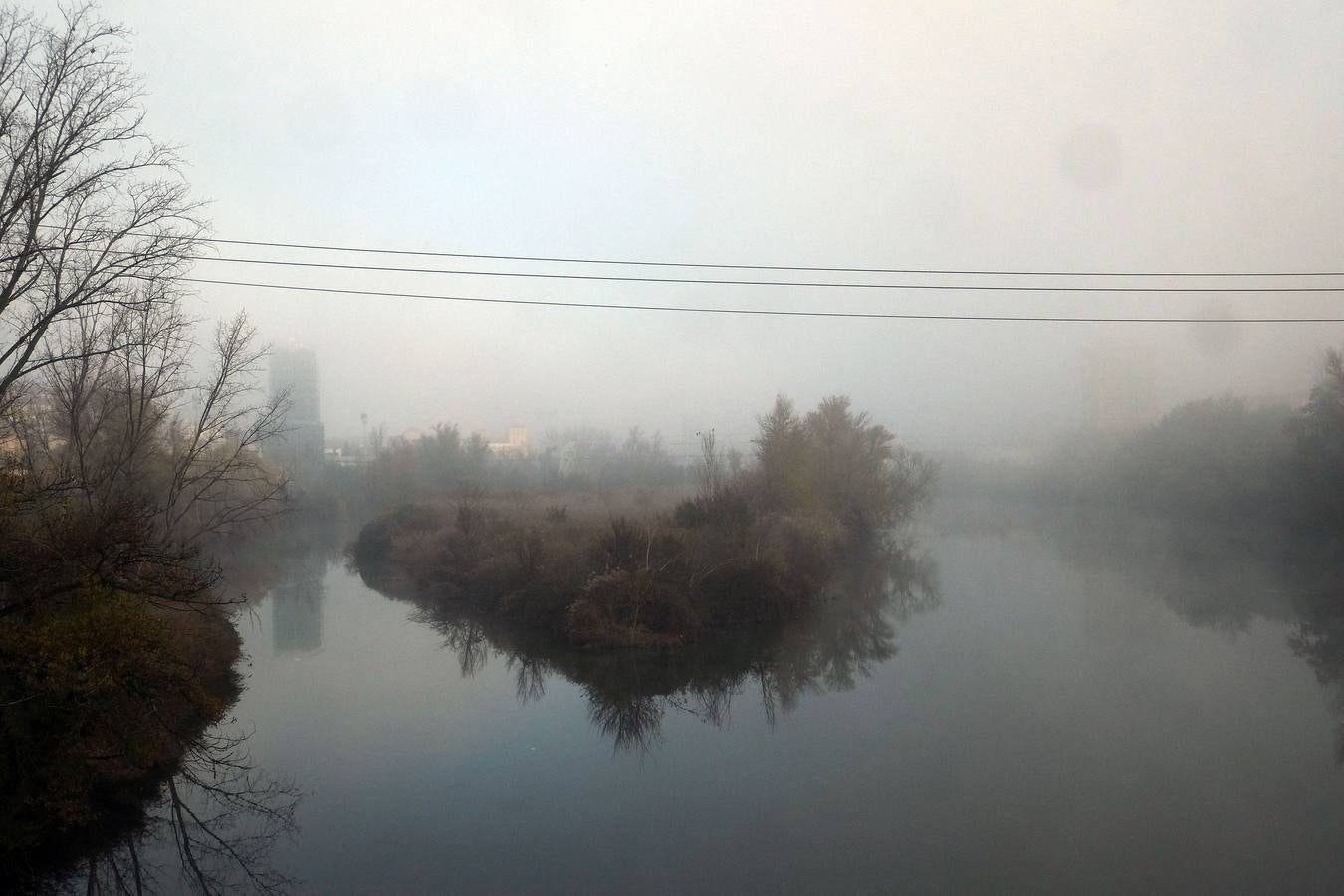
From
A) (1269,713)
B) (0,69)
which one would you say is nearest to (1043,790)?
(1269,713)

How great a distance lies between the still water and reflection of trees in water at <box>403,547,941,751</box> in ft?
0.27

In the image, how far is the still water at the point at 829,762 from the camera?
20.9 feet

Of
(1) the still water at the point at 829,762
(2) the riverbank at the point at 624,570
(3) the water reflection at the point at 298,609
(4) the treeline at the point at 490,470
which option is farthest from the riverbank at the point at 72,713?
(4) the treeline at the point at 490,470

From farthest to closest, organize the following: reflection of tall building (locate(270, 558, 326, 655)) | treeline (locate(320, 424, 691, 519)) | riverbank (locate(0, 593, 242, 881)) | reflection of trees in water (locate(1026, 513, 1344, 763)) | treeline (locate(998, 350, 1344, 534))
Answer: treeline (locate(320, 424, 691, 519)), treeline (locate(998, 350, 1344, 534)), reflection of tall building (locate(270, 558, 326, 655)), reflection of trees in water (locate(1026, 513, 1344, 763)), riverbank (locate(0, 593, 242, 881))

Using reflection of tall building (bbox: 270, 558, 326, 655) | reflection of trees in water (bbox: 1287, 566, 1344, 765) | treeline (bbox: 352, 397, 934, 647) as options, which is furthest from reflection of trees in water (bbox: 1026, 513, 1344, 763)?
reflection of tall building (bbox: 270, 558, 326, 655)

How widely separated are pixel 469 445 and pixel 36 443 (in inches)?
835

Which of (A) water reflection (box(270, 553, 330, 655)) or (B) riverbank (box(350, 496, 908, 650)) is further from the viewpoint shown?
(A) water reflection (box(270, 553, 330, 655))

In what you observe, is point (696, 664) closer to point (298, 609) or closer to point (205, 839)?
point (205, 839)

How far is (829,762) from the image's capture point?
900 centimetres

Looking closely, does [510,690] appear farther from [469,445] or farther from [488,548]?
[469,445]

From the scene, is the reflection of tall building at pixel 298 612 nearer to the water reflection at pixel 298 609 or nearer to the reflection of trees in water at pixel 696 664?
the water reflection at pixel 298 609

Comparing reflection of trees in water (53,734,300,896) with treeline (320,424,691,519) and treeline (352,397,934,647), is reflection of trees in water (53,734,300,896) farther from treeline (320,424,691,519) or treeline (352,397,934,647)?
treeline (320,424,691,519)

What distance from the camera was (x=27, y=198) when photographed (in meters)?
8.10

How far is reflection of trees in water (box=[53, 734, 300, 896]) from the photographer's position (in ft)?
21.0
